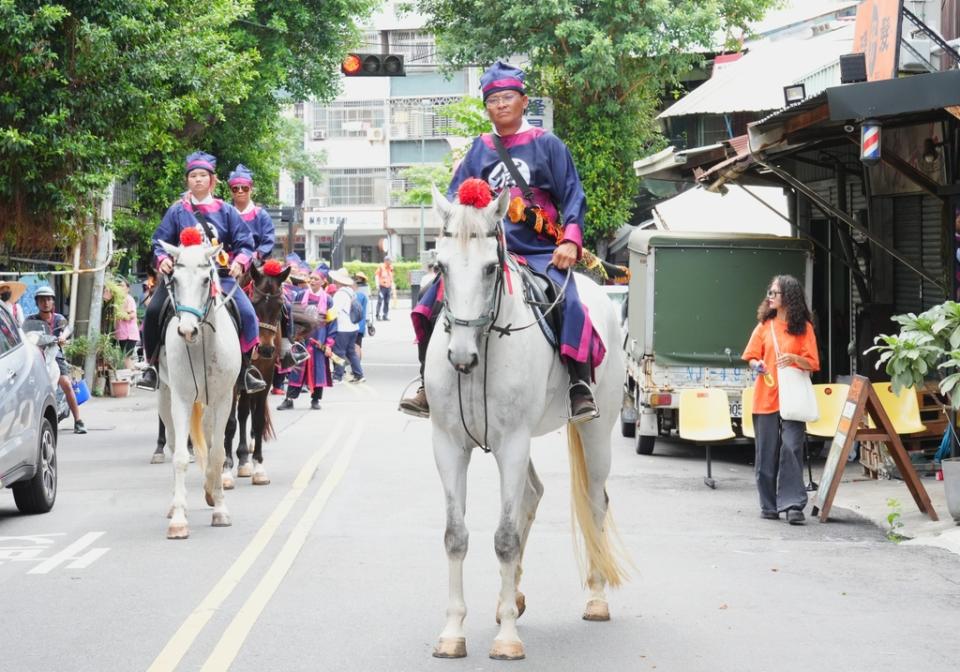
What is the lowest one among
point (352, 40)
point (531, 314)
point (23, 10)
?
point (531, 314)

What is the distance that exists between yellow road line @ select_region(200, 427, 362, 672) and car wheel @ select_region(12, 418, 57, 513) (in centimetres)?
220

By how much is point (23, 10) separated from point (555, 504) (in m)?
9.15

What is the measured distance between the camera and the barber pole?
1220 centimetres

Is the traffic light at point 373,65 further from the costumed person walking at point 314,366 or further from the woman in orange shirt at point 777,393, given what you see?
the woman in orange shirt at point 777,393

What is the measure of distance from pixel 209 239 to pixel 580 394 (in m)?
5.59

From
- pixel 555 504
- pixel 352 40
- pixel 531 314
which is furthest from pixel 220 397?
pixel 352 40

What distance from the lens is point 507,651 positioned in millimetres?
6828

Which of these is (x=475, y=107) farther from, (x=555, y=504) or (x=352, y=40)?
(x=555, y=504)

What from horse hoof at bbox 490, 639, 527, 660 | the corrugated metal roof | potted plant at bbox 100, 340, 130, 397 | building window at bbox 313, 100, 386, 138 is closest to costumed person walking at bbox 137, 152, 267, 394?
horse hoof at bbox 490, 639, 527, 660

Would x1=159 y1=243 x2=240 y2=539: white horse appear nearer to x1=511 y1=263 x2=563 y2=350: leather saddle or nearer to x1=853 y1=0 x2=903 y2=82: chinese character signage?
x1=511 y1=263 x2=563 y2=350: leather saddle

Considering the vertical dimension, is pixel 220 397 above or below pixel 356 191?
below

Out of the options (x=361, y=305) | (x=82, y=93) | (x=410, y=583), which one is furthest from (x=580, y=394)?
(x=361, y=305)

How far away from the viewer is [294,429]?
18984 millimetres

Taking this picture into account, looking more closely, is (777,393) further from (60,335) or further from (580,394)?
(60,335)
